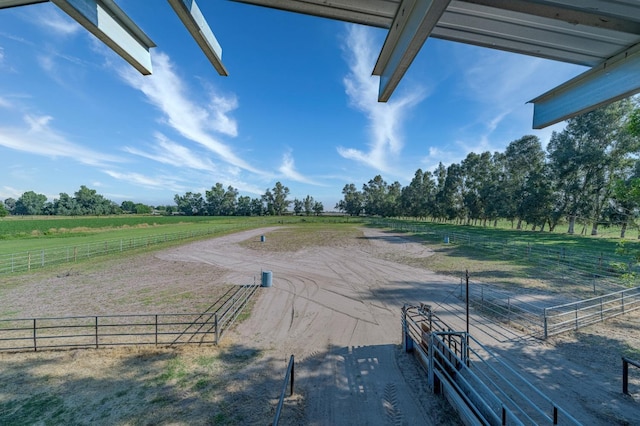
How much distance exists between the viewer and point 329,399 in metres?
5.60

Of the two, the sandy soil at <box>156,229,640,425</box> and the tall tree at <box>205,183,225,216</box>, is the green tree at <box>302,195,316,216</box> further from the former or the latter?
the sandy soil at <box>156,229,640,425</box>

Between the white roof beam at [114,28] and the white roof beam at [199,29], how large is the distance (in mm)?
612

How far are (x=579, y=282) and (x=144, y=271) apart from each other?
85.6 feet

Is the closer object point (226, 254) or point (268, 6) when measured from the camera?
point (268, 6)

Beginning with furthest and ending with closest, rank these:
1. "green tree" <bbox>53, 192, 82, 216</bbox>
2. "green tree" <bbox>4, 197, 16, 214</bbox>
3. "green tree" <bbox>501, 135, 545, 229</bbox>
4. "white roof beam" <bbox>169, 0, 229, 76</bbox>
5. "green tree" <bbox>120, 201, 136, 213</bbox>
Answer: "green tree" <bbox>120, 201, 136, 213</bbox>
"green tree" <bbox>4, 197, 16, 214</bbox>
"green tree" <bbox>53, 192, 82, 216</bbox>
"green tree" <bbox>501, 135, 545, 229</bbox>
"white roof beam" <bbox>169, 0, 229, 76</bbox>

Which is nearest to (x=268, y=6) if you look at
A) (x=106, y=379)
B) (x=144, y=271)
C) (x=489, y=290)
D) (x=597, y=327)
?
(x=106, y=379)

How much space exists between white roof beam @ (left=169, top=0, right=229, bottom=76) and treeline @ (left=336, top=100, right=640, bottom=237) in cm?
1278

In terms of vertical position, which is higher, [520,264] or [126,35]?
[126,35]

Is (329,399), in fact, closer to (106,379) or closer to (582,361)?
(106,379)

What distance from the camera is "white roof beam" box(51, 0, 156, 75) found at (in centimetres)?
193

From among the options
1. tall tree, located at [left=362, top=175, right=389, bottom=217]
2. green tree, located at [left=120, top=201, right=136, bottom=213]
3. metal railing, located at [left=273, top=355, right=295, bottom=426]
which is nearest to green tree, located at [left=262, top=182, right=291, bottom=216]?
tall tree, located at [left=362, top=175, right=389, bottom=217]

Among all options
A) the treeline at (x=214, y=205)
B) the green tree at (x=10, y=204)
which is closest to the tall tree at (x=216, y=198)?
the treeline at (x=214, y=205)

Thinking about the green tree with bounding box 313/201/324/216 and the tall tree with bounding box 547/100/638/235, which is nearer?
the tall tree with bounding box 547/100/638/235

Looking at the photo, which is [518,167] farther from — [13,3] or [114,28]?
[13,3]
